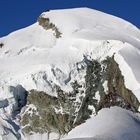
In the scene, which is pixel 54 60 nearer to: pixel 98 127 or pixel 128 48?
pixel 128 48

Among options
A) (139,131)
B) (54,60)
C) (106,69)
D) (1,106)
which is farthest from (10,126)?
(139,131)

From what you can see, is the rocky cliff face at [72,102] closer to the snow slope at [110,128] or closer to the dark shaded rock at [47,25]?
the dark shaded rock at [47,25]

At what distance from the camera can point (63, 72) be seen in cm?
4409

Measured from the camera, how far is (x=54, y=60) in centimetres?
4612

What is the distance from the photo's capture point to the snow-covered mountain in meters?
44.8

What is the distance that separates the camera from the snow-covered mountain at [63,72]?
147ft

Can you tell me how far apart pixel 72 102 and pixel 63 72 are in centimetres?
498

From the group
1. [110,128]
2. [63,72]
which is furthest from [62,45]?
[110,128]

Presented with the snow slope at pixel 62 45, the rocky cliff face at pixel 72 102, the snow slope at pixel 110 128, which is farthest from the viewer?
the rocky cliff face at pixel 72 102

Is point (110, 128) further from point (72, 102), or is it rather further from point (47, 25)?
point (47, 25)

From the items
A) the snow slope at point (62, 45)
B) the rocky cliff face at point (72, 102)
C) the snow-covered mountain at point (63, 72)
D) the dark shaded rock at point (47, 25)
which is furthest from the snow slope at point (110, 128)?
the dark shaded rock at point (47, 25)

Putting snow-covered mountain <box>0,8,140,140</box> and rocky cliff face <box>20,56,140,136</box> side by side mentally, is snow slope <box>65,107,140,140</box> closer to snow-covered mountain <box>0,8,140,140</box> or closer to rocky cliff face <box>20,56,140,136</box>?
snow-covered mountain <box>0,8,140,140</box>

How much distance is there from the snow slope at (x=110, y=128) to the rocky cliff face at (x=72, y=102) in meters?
39.5

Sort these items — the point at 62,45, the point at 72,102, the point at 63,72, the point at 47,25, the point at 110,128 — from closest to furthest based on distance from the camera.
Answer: the point at 110,128 < the point at 63,72 < the point at 72,102 < the point at 62,45 < the point at 47,25
